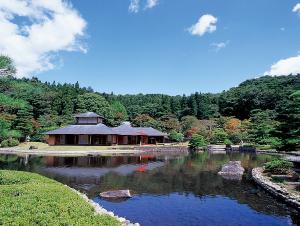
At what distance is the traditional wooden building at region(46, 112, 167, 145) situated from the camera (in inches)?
2046

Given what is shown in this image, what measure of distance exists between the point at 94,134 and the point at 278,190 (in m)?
A: 38.0

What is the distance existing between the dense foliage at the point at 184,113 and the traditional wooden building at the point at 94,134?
15.9 feet

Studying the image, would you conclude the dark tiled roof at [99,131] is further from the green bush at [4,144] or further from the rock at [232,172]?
the rock at [232,172]

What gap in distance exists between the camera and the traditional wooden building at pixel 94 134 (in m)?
52.0

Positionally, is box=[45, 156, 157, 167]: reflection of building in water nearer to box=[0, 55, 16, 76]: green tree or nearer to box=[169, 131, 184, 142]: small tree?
box=[0, 55, 16, 76]: green tree

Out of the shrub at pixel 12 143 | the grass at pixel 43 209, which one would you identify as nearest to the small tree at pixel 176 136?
the shrub at pixel 12 143

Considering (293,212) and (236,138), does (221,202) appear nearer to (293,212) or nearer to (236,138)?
(293,212)

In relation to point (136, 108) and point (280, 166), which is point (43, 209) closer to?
point (280, 166)

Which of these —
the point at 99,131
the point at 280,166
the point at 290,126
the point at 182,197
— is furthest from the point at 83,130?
the point at 290,126

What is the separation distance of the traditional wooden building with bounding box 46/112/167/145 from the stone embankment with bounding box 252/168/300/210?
109 feet

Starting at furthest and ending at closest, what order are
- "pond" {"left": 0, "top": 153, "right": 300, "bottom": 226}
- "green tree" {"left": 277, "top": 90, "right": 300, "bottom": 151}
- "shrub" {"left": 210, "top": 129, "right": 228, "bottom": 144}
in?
"shrub" {"left": 210, "top": 129, "right": 228, "bottom": 144} < "green tree" {"left": 277, "top": 90, "right": 300, "bottom": 151} < "pond" {"left": 0, "top": 153, "right": 300, "bottom": 226}

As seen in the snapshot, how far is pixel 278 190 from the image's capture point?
57.8ft

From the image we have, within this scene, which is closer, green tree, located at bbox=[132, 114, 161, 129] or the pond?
the pond

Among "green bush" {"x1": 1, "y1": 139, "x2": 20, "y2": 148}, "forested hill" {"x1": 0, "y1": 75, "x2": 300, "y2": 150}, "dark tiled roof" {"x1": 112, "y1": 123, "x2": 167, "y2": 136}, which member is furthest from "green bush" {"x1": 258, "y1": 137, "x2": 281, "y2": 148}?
"green bush" {"x1": 1, "y1": 139, "x2": 20, "y2": 148}
